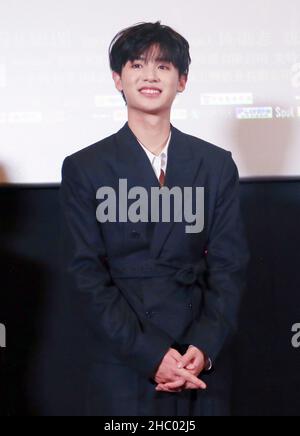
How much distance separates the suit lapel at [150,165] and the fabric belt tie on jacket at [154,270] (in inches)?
3.6

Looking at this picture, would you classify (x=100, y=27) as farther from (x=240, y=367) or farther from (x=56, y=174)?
(x=240, y=367)

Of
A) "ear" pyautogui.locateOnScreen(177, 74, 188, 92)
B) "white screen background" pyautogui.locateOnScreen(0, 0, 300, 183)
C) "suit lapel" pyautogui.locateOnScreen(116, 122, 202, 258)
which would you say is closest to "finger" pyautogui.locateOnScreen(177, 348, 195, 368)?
"suit lapel" pyautogui.locateOnScreen(116, 122, 202, 258)

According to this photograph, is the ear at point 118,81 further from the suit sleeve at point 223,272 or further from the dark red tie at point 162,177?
the suit sleeve at point 223,272

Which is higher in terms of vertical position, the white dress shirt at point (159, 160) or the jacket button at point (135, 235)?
the white dress shirt at point (159, 160)

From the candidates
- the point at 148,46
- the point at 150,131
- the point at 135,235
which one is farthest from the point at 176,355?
the point at 148,46

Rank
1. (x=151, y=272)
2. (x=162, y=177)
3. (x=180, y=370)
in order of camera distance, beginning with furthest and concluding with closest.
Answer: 1. (x=162, y=177)
2. (x=151, y=272)
3. (x=180, y=370)

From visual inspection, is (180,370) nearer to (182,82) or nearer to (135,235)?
(135,235)

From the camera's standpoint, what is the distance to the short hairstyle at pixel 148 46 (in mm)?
1939

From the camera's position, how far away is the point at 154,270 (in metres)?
1.87

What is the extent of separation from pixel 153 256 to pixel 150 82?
1.63 feet

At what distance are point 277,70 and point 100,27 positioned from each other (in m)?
0.58

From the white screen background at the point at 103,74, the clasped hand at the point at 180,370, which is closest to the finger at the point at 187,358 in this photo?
the clasped hand at the point at 180,370
